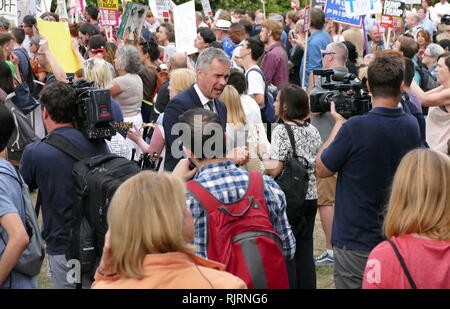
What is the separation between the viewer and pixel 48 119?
16.7ft

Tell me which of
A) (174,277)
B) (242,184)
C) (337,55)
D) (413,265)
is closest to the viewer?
(174,277)

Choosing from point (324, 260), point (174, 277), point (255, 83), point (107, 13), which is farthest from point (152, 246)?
point (107, 13)

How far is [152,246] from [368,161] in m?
2.20

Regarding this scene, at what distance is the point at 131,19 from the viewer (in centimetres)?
1122

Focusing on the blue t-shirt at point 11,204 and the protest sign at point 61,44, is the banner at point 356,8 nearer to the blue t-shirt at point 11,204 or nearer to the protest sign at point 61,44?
the protest sign at point 61,44

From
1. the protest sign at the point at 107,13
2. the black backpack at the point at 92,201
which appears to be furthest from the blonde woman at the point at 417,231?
the protest sign at the point at 107,13

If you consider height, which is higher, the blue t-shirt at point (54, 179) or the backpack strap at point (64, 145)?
the backpack strap at point (64, 145)

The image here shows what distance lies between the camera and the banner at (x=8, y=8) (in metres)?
11.9

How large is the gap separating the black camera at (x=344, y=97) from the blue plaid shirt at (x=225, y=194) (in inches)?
51.4

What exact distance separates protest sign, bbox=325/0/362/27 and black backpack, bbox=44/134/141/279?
808 centimetres

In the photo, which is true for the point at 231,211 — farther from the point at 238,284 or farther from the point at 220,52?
the point at 220,52

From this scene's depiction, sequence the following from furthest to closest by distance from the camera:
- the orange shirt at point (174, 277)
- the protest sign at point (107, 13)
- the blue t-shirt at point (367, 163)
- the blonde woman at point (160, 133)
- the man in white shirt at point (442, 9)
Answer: the man in white shirt at point (442, 9)
the protest sign at point (107, 13)
the blonde woman at point (160, 133)
the blue t-shirt at point (367, 163)
the orange shirt at point (174, 277)

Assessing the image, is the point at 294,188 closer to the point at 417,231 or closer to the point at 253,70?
the point at 417,231

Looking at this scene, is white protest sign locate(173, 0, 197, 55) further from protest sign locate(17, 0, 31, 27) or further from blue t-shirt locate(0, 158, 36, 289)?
blue t-shirt locate(0, 158, 36, 289)
